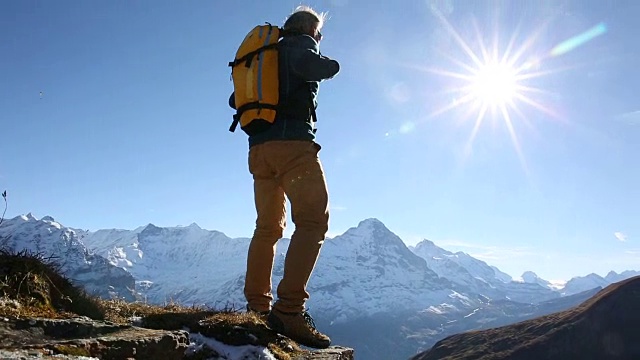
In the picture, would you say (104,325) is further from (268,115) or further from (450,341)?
(450,341)

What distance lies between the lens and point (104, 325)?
3.70 metres

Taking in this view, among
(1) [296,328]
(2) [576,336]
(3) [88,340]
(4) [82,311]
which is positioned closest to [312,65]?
(1) [296,328]

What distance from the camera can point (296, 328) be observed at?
5902 mm

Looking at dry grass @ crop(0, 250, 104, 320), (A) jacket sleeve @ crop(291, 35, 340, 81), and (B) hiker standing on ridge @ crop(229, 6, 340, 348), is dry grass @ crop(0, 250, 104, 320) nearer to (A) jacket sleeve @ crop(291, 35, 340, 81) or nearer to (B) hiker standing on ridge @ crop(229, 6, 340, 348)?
(B) hiker standing on ridge @ crop(229, 6, 340, 348)

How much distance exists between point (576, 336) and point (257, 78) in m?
142

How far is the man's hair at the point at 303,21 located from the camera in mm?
6859

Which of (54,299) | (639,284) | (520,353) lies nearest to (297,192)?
(54,299)

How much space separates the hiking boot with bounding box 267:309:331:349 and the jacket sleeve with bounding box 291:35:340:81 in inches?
119

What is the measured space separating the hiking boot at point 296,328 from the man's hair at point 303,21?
3905mm

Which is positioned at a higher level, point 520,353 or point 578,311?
point 578,311

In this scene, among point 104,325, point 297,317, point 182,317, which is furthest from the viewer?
point 297,317

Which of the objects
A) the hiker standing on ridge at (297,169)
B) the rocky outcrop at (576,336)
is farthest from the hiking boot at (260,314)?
the rocky outcrop at (576,336)

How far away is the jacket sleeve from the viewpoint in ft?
20.2

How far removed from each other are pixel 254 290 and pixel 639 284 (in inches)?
6482
